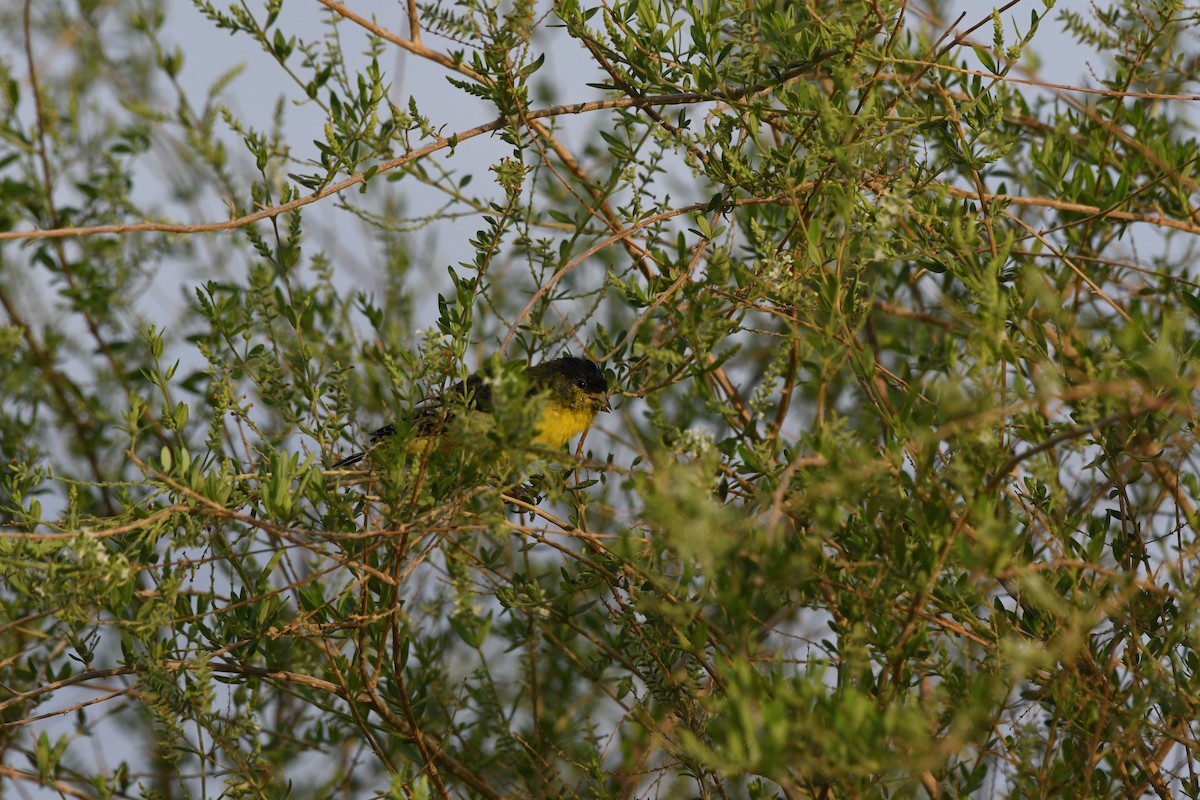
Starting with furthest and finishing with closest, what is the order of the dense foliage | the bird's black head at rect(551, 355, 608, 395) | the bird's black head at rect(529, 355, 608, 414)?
1. the bird's black head at rect(529, 355, 608, 414)
2. the bird's black head at rect(551, 355, 608, 395)
3. the dense foliage

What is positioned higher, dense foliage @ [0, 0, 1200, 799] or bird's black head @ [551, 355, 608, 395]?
bird's black head @ [551, 355, 608, 395]

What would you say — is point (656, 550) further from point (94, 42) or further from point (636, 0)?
point (94, 42)

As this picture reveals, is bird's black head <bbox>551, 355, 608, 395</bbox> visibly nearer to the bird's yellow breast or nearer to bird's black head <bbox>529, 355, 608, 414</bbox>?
bird's black head <bbox>529, 355, 608, 414</bbox>

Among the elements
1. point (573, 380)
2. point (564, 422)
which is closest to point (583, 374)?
point (573, 380)

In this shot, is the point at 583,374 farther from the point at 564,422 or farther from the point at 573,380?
the point at 564,422

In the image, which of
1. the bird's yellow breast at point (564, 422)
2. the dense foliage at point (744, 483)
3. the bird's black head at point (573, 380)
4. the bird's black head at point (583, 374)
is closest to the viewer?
the dense foliage at point (744, 483)

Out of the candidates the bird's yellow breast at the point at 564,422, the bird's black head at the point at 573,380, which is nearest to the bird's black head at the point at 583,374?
the bird's black head at the point at 573,380

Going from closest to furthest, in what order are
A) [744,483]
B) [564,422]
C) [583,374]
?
[744,483]
[583,374]
[564,422]

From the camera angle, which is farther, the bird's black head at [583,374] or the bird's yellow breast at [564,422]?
the bird's yellow breast at [564,422]

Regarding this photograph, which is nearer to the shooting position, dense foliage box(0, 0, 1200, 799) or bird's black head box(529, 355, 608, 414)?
dense foliage box(0, 0, 1200, 799)

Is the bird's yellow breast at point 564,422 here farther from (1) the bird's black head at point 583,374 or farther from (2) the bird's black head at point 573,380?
(1) the bird's black head at point 583,374

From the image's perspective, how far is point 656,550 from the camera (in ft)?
7.13

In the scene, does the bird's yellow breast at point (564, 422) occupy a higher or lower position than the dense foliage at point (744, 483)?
higher

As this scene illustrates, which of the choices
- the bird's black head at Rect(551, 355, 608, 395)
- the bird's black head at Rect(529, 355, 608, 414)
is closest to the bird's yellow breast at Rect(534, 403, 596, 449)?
the bird's black head at Rect(529, 355, 608, 414)
